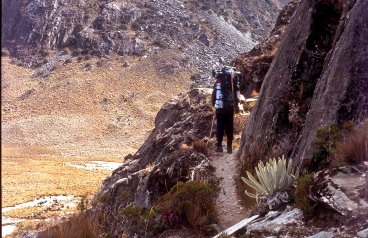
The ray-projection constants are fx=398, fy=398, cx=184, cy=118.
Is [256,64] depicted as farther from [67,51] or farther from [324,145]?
[67,51]

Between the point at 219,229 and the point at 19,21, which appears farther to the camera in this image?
the point at 19,21

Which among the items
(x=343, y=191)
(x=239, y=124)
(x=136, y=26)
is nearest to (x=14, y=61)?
Answer: (x=136, y=26)

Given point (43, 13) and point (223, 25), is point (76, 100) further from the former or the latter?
point (223, 25)

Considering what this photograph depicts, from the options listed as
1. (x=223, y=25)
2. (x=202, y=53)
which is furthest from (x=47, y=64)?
(x=223, y=25)

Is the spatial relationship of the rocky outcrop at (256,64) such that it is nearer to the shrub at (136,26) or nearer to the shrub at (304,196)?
the shrub at (304,196)

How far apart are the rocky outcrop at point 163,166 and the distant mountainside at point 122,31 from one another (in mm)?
44083

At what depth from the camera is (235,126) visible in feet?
42.1

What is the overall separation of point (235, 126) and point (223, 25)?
61.3m

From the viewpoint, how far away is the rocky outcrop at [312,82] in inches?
218

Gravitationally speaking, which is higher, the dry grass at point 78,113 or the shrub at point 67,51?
the shrub at point 67,51

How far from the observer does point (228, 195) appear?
7.20 metres

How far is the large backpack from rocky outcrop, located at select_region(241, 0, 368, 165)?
1.99 ft

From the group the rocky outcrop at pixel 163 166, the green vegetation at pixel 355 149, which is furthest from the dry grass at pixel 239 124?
the green vegetation at pixel 355 149

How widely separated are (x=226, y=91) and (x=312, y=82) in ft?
6.54
